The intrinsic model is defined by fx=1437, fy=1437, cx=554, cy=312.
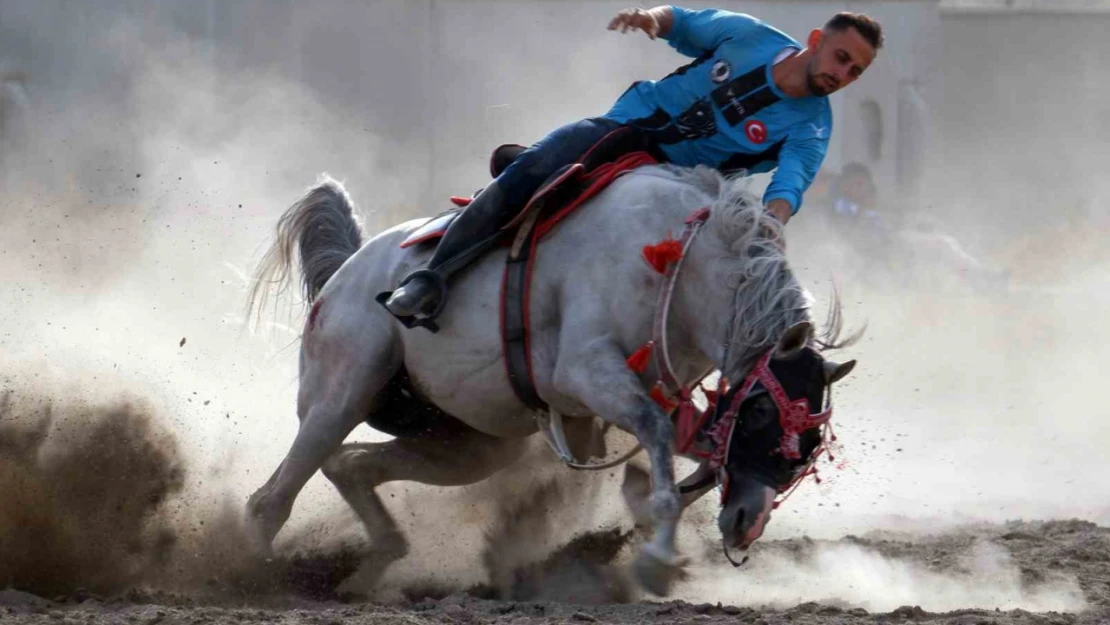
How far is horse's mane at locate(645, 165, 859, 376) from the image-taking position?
426 cm

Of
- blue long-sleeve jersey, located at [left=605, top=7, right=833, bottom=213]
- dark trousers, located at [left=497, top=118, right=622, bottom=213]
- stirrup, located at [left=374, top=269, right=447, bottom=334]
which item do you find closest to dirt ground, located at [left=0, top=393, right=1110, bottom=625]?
stirrup, located at [left=374, top=269, right=447, bottom=334]

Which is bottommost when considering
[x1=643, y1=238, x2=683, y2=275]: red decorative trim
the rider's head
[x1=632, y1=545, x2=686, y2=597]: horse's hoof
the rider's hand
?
[x1=632, y1=545, x2=686, y2=597]: horse's hoof

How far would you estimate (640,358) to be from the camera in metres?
4.45

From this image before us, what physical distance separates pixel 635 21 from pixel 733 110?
0.45 meters

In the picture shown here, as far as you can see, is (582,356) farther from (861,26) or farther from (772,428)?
(861,26)

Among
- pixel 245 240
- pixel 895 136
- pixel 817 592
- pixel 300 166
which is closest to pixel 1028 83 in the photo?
pixel 895 136

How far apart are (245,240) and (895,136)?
9449 millimetres

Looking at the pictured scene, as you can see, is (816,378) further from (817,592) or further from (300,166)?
(300,166)

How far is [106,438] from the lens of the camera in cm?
559

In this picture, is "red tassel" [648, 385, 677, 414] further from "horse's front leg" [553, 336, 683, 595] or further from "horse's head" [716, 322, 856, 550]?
"horse's head" [716, 322, 856, 550]

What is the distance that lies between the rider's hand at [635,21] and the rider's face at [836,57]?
0.58 m

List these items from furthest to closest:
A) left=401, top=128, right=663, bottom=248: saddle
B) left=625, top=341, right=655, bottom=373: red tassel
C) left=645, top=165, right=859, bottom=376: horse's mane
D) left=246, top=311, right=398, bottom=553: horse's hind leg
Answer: left=246, top=311, right=398, bottom=553: horse's hind leg → left=401, top=128, right=663, bottom=248: saddle → left=625, top=341, right=655, bottom=373: red tassel → left=645, top=165, right=859, bottom=376: horse's mane

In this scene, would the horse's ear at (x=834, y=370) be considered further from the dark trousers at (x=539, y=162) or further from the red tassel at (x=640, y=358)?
the dark trousers at (x=539, y=162)

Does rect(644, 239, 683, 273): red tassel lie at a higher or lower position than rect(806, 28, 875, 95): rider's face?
lower
